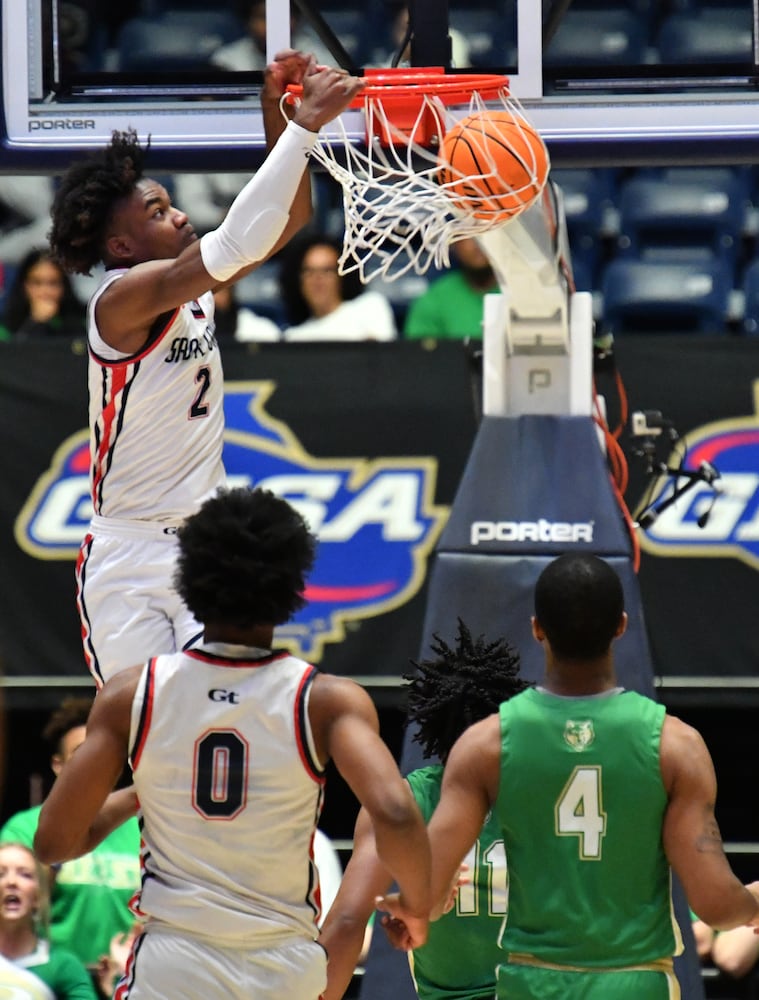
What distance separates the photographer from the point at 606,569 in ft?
12.0

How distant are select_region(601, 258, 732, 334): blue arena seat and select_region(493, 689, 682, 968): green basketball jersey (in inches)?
229

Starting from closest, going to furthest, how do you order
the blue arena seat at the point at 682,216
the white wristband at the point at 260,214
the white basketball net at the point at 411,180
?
the white wristband at the point at 260,214, the white basketball net at the point at 411,180, the blue arena seat at the point at 682,216

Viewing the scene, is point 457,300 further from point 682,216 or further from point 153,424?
point 153,424

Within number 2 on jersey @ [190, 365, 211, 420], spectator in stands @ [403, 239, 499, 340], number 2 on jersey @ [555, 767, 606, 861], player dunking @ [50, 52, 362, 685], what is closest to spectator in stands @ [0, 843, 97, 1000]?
player dunking @ [50, 52, 362, 685]

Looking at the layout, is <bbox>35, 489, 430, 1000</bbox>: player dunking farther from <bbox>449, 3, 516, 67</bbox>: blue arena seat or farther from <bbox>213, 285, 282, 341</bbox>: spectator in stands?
<bbox>213, 285, 282, 341</bbox>: spectator in stands

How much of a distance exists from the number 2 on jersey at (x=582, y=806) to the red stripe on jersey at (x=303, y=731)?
45cm

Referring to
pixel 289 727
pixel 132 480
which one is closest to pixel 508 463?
pixel 132 480

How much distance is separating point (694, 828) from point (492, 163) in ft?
8.06

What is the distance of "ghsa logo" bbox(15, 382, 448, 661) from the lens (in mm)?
7723

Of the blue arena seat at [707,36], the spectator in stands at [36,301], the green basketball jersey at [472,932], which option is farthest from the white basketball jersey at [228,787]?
the spectator in stands at [36,301]

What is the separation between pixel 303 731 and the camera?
3443 millimetres

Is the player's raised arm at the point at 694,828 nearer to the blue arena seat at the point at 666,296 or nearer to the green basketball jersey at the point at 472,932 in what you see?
the green basketball jersey at the point at 472,932

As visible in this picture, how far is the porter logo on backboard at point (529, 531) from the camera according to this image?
19.8ft

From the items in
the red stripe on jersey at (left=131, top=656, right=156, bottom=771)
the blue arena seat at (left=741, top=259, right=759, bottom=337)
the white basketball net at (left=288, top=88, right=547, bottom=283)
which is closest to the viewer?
the red stripe on jersey at (left=131, top=656, right=156, bottom=771)
